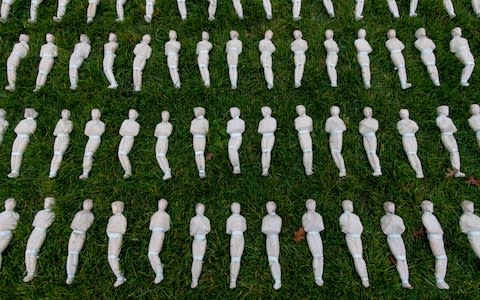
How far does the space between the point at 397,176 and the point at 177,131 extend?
1.86m

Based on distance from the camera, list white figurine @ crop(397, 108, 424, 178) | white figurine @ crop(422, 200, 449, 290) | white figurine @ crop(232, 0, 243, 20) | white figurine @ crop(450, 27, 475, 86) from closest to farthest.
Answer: white figurine @ crop(422, 200, 449, 290) < white figurine @ crop(397, 108, 424, 178) < white figurine @ crop(450, 27, 475, 86) < white figurine @ crop(232, 0, 243, 20)

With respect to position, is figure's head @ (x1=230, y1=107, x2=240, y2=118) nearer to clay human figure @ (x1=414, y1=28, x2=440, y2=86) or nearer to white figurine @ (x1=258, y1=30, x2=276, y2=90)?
white figurine @ (x1=258, y1=30, x2=276, y2=90)

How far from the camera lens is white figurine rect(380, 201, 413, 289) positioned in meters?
2.77

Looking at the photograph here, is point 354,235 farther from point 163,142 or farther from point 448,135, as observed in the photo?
point 163,142

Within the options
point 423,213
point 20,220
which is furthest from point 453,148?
point 20,220

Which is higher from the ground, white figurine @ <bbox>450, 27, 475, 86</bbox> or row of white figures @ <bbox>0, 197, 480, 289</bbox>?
white figurine @ <bbox>450, 27, 475, 86</bbox>

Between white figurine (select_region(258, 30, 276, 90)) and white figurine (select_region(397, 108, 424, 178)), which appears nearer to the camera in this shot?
white figurine (select_region(397, 108, 424, 178))

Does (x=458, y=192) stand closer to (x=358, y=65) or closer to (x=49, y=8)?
(x=358, y=65)

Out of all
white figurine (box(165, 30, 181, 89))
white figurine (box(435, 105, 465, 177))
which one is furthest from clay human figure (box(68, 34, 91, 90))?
white figurine (box(435, 105, 465, 177))

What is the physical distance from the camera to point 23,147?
3.16 meters

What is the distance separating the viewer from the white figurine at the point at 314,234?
2764 millimetres

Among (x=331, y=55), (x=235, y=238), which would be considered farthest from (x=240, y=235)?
(x=331, y=55)

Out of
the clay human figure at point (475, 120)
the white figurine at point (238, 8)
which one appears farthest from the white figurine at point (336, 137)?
the white figurine at point (238, 8)

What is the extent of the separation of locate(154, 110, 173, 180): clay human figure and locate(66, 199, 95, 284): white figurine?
63 centimetres
